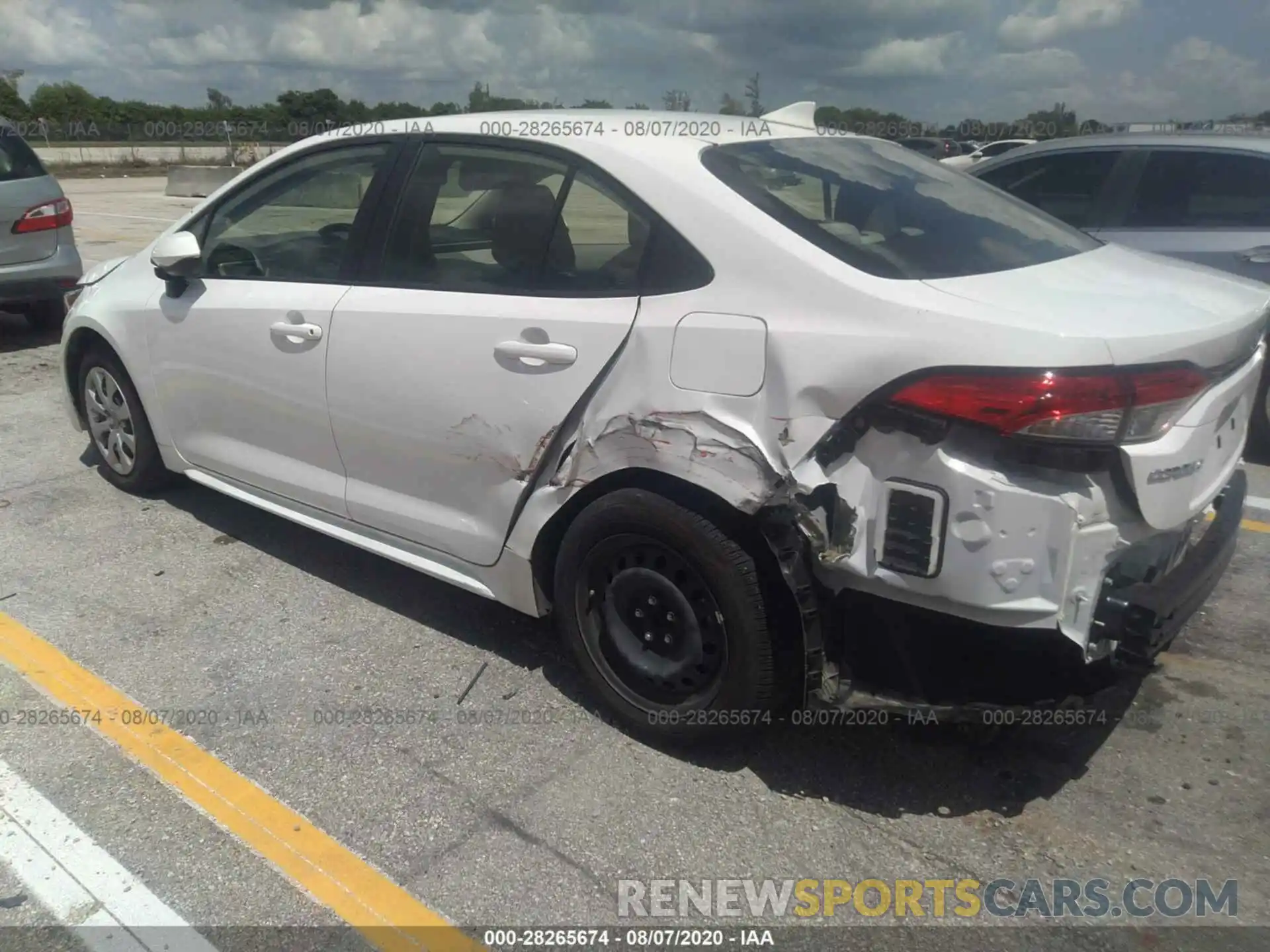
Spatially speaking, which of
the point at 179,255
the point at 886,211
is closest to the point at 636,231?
the point at 886,211

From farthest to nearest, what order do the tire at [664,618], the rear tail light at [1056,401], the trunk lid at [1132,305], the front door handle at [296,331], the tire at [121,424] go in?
1. the tire at [121,424]
2. the front door handle at [296,331]
3. the tire at [664,618]
4. the trunk lid at [1132,305]
5. the rear tail light at [1056,401]

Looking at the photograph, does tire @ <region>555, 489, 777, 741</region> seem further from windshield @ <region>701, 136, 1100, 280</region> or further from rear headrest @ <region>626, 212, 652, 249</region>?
windshield @ <region>701, 136, 1100, 280</region>

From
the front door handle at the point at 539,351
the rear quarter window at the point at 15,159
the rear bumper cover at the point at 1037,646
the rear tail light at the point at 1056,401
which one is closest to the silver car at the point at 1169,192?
the rear bumper cover at the point at 1037,646

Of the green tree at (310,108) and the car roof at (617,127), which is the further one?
the green tree at (310,108)

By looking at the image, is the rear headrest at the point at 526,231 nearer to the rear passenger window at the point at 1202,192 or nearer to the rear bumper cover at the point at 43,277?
the rear passenger window at the point at 1202,192

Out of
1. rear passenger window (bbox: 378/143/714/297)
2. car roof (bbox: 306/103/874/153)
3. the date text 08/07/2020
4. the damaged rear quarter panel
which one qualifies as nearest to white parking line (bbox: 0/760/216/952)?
the date text 08/07/2020

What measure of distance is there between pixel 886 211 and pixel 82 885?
2764 mm

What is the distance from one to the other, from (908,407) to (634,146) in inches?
47.4

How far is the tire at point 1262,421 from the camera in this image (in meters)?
5.41

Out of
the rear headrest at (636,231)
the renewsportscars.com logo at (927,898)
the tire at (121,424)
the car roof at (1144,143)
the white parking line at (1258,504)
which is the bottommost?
the white parking line at (1258,504)

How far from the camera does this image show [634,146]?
293cm

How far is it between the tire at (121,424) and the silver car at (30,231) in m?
3.52

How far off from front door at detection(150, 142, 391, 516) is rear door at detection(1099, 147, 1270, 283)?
4447 millimetres

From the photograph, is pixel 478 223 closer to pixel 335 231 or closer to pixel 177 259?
pixel 335 231
